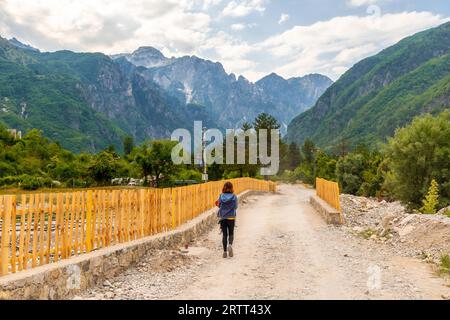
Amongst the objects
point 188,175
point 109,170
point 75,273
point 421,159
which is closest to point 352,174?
point 188,175

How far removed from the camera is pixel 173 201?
13.7m

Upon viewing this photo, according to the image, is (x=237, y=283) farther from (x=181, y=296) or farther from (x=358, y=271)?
(x=358, y=271)

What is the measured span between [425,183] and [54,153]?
9230cm

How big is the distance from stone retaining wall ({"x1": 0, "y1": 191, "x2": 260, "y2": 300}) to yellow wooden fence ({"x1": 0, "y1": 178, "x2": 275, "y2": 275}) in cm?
30

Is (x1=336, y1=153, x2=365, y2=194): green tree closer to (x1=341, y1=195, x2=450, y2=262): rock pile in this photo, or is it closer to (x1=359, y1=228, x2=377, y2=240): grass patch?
(x1=341, y1=195, x2=450, y2=262): rock pile

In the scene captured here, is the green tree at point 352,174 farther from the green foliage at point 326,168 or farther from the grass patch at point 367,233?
the grass patch at point 367,233

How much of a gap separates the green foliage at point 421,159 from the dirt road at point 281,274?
11.8 m

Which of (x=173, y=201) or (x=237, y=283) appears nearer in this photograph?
(x=237, y=283)

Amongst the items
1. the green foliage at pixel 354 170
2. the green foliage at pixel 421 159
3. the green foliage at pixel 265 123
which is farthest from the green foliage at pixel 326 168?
the green foliage at pixel 421 159

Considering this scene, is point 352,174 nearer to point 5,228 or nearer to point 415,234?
point 415,234

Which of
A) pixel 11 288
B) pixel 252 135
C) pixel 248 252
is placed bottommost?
pixel 248 252

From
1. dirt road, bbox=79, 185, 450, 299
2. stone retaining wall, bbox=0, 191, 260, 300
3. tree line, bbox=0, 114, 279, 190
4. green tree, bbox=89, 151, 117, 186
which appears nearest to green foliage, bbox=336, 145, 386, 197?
tree line, bbox=0, 114, 279, 190
